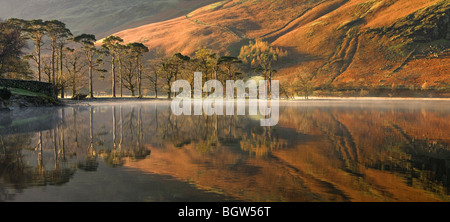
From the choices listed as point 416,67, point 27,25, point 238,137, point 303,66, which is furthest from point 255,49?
point 238,137

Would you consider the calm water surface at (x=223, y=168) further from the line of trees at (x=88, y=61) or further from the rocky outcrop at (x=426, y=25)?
the rocky outcrop at (x=426, y=25)

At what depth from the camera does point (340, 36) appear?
5285 inches

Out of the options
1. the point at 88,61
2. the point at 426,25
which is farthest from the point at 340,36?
the point at 88,61

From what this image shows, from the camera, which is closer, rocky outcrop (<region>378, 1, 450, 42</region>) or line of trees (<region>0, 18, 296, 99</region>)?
line of trees (<region>0, 18, 296, 99</region>)

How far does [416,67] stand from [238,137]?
10608cm

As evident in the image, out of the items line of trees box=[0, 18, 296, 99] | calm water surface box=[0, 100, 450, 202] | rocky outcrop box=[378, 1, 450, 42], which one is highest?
rocky outcrop box=[378, 1, 450, 42]

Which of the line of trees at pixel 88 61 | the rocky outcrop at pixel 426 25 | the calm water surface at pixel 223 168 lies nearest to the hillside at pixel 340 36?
the rocky outcrop at pixel 426 25

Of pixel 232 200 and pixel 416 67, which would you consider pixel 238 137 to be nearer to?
pixel 232 200

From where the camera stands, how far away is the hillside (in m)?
106

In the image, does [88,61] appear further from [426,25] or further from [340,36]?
[426,25]

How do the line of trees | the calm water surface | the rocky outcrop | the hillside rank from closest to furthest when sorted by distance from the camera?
the calm water surface
the line of trees
the hillside
the rocky outcrop

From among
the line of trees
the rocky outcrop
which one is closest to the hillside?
the rocky outcrop

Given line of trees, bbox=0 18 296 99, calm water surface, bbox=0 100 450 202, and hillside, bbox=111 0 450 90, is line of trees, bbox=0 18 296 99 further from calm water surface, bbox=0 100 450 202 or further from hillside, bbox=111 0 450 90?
calm water surface, bbox=0 100 450 202

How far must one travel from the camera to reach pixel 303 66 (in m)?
126
